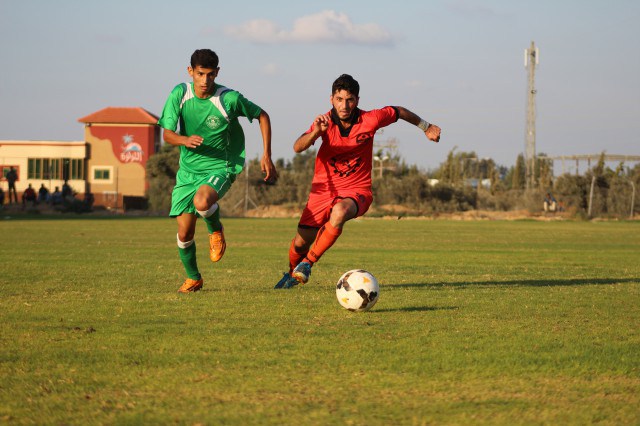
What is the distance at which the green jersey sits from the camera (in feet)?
30.0

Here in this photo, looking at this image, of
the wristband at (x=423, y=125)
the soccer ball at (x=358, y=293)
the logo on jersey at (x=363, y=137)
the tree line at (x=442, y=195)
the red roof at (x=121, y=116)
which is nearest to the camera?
the soccer ball at (x=358, y=293)

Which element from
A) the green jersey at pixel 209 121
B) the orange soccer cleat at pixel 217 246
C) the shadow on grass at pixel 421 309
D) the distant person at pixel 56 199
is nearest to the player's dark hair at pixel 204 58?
the green jersey at pixel 209 121

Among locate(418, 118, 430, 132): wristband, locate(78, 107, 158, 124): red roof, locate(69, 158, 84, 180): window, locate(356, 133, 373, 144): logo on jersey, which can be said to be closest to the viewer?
locate(356, 133, 373, 144): logo on jersey

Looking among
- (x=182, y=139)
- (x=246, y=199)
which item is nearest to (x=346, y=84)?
(x=182, y=139)

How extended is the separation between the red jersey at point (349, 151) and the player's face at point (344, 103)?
0.11 metres

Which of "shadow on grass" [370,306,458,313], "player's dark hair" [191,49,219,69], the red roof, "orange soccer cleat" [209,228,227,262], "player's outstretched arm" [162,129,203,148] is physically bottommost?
"shadow on grass" [370,306,458,313]

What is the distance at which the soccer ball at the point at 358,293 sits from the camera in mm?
7570

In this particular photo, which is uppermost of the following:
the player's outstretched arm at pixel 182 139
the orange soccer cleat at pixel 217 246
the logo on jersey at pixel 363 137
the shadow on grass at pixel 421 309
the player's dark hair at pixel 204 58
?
the player's dark hair at pixel 204 58

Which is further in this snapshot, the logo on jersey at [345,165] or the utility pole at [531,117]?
the utility pole at [531,117]

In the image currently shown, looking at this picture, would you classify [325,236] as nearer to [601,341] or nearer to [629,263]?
[601,341]

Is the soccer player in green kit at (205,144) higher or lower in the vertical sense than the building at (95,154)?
lower

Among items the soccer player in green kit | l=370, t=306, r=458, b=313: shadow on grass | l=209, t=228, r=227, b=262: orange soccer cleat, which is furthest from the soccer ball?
l=209, t=228, r=227, b=262: orange soccer cleat

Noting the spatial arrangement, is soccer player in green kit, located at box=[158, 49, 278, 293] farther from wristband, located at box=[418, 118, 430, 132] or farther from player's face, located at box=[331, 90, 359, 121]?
wristband, located at box=[418, 118, 430, 132]

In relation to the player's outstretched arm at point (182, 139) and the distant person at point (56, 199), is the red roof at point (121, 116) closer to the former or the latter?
the distant person at point (56, 199)
